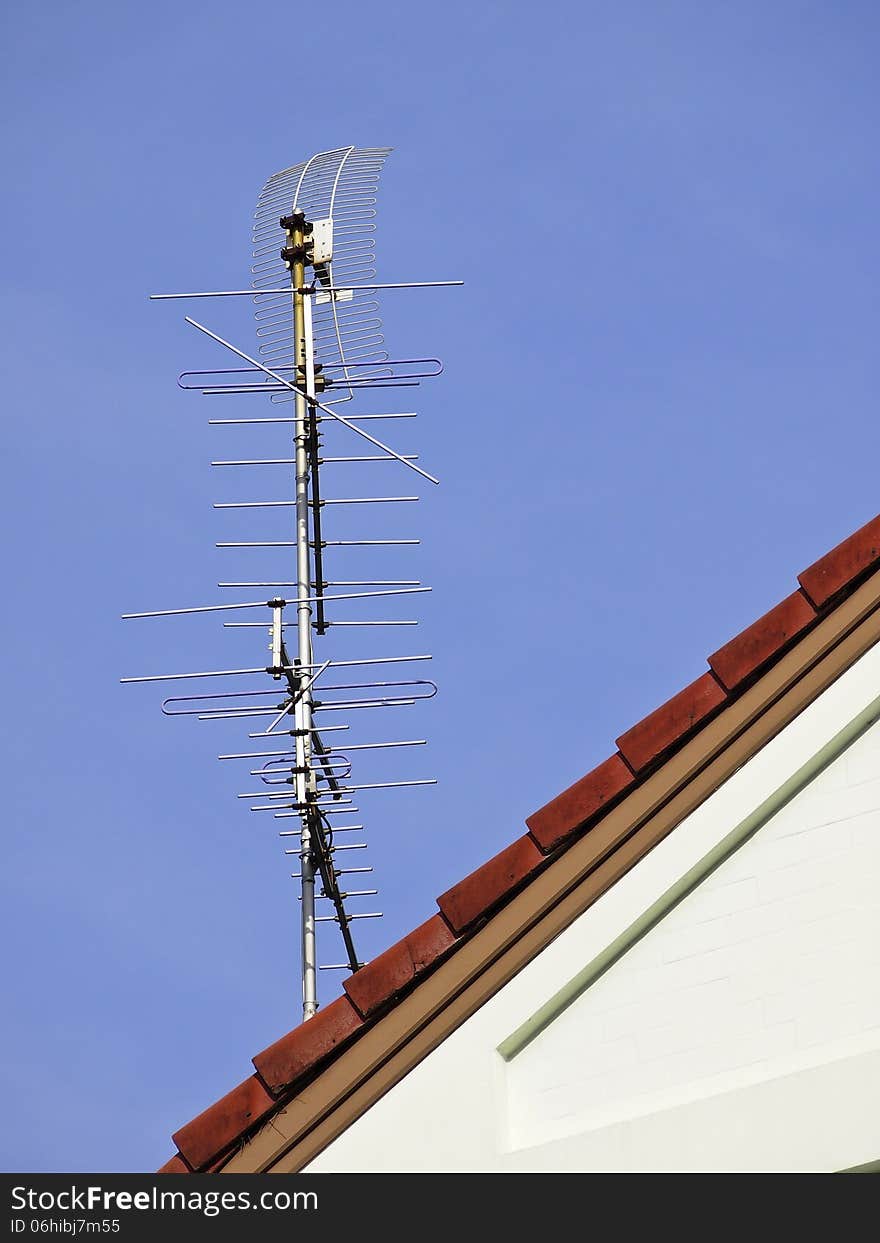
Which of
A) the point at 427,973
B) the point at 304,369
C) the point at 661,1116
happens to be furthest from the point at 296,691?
the point at 661,1116

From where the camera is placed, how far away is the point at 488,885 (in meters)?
5.71

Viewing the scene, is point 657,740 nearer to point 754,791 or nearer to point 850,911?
point 754,791

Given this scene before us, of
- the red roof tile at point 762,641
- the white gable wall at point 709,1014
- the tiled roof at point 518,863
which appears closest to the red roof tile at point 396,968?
the tiled roof at point 518,863


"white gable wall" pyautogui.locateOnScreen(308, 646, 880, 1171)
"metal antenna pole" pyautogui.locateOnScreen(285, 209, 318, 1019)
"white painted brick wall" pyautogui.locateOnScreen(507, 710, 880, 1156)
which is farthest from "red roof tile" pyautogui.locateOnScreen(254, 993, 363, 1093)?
"metal antenna pole" pyautogui.locateOnScreen(285, 209, 318, 1019)

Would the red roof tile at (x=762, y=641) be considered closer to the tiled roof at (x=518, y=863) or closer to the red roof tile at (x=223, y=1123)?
the tiled roof at (x=518, y=863)

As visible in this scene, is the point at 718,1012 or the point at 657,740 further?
the point at 657,740

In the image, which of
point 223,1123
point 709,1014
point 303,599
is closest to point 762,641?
point 709,1014

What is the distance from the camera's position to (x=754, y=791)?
18.2 ft

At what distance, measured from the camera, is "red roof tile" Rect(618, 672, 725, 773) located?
5.73 m

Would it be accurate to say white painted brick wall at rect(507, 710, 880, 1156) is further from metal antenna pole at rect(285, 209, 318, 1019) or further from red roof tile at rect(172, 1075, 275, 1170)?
metal antenna pole at rect(285, 209, 318, 1019)

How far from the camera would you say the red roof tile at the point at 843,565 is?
5805 mm

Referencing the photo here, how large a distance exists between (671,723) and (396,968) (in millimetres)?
1196
